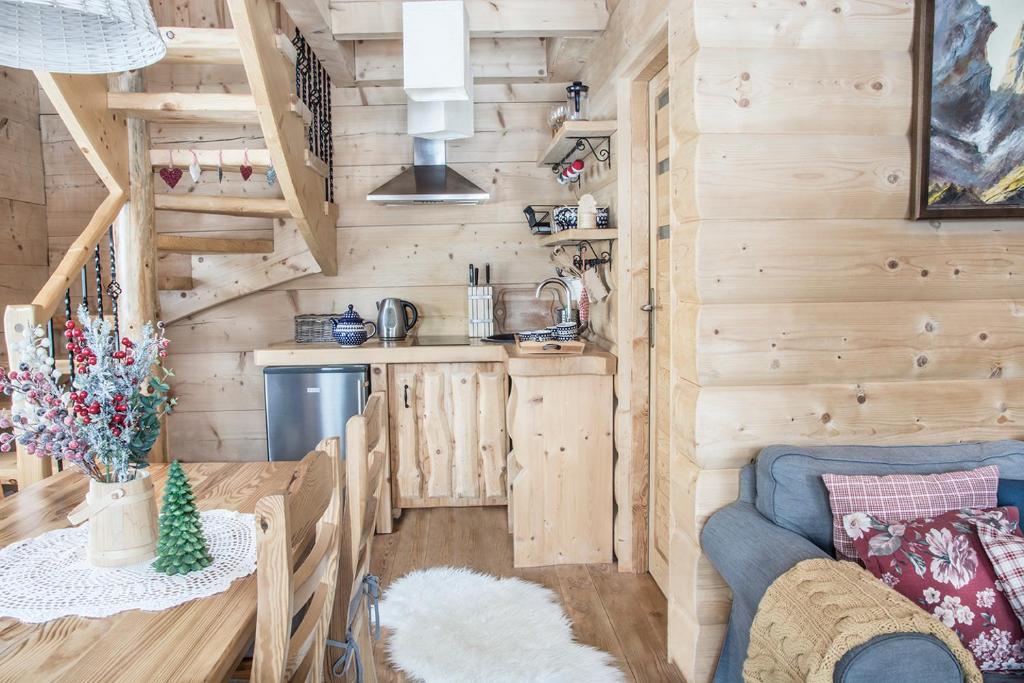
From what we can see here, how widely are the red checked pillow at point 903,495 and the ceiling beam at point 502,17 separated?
2258 millimetres

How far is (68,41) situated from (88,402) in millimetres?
772

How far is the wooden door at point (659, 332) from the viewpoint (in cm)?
283

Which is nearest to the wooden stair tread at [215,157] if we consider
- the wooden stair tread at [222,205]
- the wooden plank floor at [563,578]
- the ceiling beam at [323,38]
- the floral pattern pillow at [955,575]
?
the wooden stair tread at [222,205]

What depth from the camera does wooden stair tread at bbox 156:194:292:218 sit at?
3.38 metres

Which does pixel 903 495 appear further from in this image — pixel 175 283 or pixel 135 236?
pixel 175 283

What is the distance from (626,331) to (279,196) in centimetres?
228

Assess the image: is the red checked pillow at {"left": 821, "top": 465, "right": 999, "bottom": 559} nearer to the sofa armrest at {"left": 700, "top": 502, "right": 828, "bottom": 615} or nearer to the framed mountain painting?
the sofa armrest at {"left": 700, "top": 502, "right": 828, "bottom": 615}

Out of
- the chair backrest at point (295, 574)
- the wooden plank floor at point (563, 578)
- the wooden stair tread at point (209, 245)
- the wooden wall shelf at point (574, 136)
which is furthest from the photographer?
the wooden stair tread at point (209, 245)

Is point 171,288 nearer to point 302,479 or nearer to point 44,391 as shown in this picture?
point 44,391

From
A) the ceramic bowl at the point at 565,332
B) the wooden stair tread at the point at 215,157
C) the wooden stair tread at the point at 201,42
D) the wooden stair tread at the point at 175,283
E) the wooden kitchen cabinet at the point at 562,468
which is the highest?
the wooden stair tread at the point at 201,42

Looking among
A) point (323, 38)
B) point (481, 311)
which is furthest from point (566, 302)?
point (323, 38)

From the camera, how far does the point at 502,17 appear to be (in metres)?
3.21

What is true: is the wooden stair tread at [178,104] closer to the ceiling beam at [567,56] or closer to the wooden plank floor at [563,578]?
the ceiling beam at [567,56]

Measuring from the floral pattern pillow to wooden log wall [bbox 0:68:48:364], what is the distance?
13.1 feet
